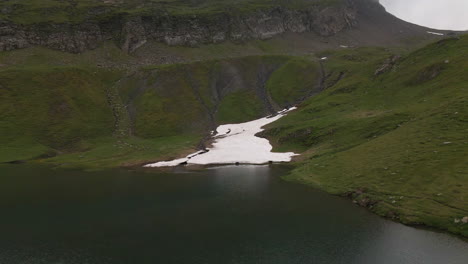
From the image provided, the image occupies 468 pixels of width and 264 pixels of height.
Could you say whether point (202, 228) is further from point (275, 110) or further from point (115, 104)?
point (115, 104)

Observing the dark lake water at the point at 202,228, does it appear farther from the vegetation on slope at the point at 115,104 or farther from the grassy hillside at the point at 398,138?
the vegetation on slope at the point at 115,104

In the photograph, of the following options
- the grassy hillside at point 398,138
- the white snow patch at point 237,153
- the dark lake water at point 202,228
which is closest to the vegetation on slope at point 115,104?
the white snow patch at point 237,153

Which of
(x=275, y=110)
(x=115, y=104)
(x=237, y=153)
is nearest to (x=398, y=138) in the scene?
(x=237, y=153)

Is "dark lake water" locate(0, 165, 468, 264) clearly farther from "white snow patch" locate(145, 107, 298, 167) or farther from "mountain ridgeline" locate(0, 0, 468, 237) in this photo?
"white snow patch" locate(145, 107, 298, 167)

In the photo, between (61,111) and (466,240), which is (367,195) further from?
(61,111)

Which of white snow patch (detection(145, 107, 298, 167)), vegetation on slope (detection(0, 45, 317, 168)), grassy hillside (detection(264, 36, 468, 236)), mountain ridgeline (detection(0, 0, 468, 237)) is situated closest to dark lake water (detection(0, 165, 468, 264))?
grassy hillside (detection(264, 36, 468, 236))

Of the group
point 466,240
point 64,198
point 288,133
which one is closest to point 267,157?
point 288,133
